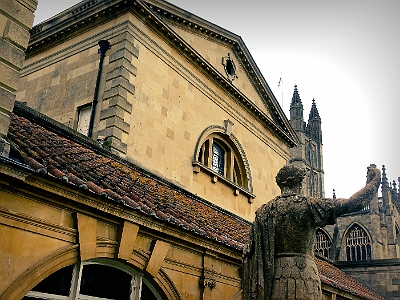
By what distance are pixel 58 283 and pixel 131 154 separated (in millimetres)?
5824

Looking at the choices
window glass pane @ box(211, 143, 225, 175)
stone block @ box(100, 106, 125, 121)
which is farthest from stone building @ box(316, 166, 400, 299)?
stone block @ box(100, 106, 125, 121)

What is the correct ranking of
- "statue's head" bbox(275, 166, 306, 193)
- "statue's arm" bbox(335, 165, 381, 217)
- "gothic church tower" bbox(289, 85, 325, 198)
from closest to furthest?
"statue's arm" bbox(335, 165, 381, 217), "statue's head" bbox(275, 166, 306, 193), "gothic church tower" bbox(289, 85, 325, 198)

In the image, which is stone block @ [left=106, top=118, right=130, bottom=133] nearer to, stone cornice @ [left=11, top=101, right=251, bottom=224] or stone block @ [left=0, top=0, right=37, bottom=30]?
stone cornice @ [left=11, top=101, right=251, bottom=224]

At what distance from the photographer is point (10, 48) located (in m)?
7.45

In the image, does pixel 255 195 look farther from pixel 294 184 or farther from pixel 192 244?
pixel 294 184

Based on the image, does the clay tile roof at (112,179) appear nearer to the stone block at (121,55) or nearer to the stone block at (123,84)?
the stone block at (123,84)

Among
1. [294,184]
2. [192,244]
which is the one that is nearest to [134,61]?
[192,244]

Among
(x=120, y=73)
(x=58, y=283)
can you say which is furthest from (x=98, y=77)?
(x=58, y=283)

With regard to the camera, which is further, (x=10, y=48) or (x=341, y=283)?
(x=341, y=283)

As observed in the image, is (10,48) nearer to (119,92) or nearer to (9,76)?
(9,76)

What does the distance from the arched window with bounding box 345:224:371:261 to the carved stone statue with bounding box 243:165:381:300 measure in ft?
156

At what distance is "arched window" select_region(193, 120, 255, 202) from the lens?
54.0 feet

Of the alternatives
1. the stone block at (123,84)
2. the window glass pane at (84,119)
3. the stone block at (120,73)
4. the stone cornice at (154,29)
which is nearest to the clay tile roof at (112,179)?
the window glass pane at (84,119)

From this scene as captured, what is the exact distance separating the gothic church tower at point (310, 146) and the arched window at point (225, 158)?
4962cm
